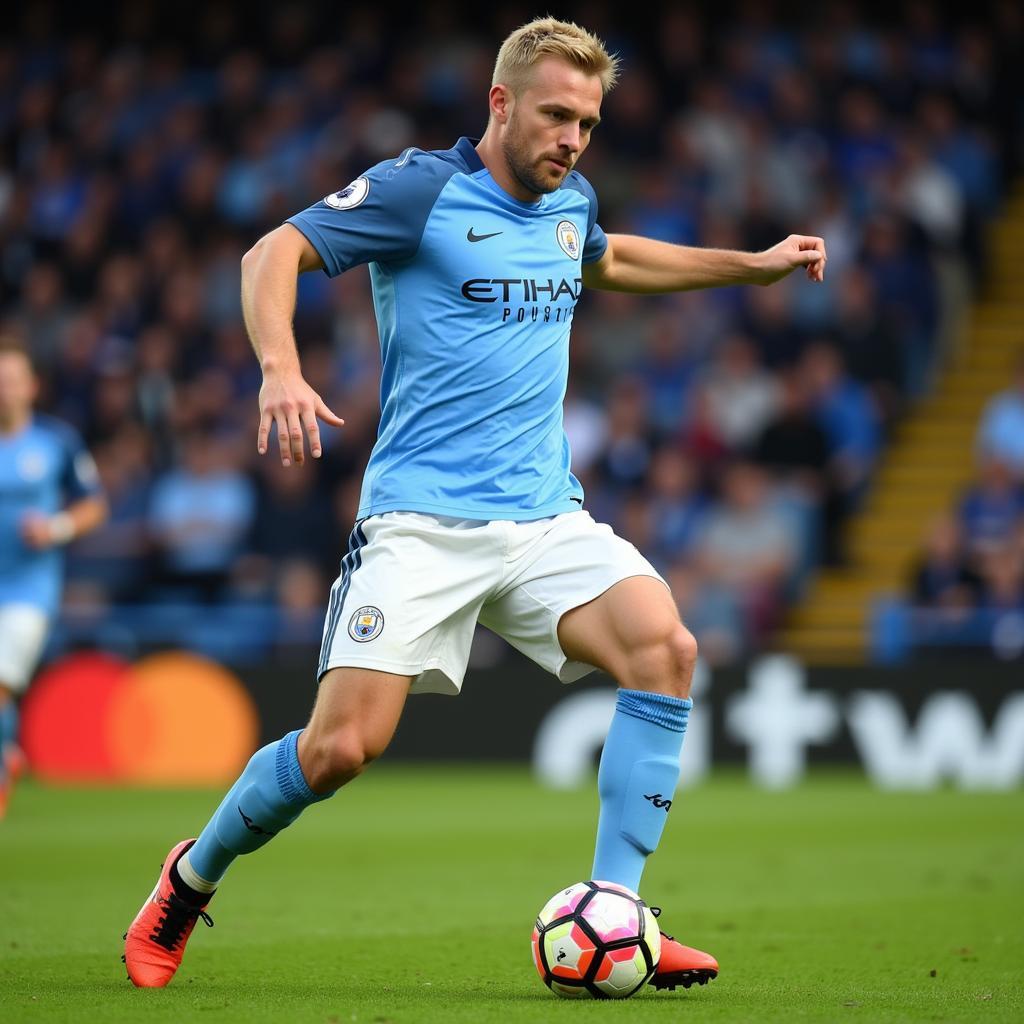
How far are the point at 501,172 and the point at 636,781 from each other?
1686mm

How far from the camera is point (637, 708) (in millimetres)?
4965

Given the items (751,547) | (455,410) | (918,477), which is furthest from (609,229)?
(455,410)

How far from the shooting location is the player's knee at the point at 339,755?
15.7ft

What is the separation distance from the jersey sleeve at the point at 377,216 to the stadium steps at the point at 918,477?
365 inches

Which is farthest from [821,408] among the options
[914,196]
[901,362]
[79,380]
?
[79,380]

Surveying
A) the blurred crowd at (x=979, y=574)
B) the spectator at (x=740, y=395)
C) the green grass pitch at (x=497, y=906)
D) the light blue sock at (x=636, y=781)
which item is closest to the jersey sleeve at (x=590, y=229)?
the light blue sock at (x=636, y=781)

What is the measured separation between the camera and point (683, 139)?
17812 mm

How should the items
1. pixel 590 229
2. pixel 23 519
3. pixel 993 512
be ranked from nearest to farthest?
pixel 590 229, pixel 23 519, pixel 993 512

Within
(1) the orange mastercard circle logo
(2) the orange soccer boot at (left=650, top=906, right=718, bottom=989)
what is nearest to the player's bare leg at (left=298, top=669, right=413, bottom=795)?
(2) the orange soccer boot at (left=650, top=906, right=718, bottom=989)

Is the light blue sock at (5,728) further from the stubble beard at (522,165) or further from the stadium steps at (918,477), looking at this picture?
the stadium steps at (918,477)

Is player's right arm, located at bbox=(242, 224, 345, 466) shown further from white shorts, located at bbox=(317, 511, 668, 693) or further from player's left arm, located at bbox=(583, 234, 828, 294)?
player's left arm, located at bbox=(583, 234, 828, 294)

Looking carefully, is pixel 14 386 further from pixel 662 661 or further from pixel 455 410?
pixel 662 661

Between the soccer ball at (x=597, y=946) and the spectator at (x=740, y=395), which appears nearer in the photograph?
the soccer ball at (x=597, y=946)

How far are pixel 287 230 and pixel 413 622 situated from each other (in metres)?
1.05
